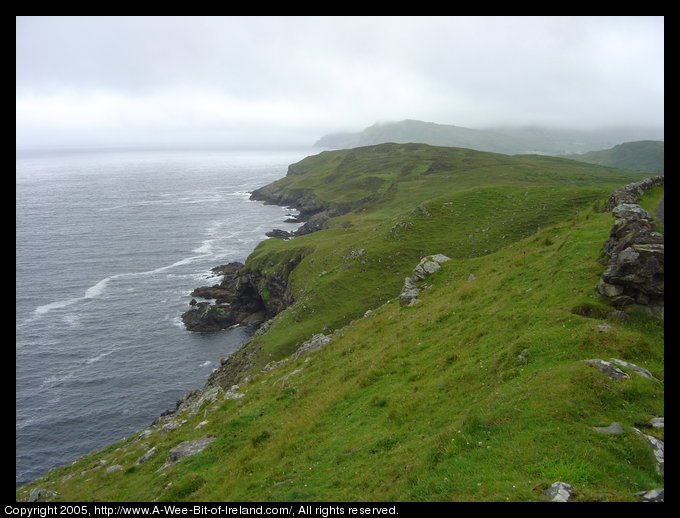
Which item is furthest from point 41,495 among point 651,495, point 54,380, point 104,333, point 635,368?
point 104,333

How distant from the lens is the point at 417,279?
43.1 m

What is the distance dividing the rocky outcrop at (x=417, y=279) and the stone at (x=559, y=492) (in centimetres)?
2764

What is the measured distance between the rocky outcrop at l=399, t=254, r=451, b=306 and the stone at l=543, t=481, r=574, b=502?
1088 inches

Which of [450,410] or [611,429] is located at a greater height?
[611,429]

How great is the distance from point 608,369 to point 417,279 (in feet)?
92.0

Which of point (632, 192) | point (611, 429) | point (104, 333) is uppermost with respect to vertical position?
point (632, 192)

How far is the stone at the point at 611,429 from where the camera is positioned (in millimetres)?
12594

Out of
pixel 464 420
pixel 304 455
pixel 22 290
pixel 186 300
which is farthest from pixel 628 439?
pixel 22 290

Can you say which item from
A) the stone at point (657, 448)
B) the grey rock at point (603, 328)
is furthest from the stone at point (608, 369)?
the stone at point (657, 448)

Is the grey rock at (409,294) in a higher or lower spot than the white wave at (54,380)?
higher

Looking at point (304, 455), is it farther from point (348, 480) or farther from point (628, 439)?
point (628, 439)

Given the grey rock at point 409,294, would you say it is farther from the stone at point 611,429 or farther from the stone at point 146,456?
the stone at point 611,429

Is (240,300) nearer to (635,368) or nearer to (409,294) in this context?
(409,294)

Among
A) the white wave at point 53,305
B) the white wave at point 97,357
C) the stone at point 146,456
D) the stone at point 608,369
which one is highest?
the stone at point 608,369
